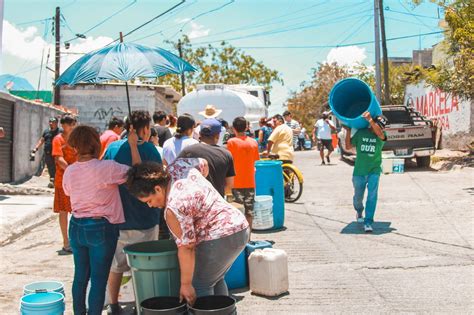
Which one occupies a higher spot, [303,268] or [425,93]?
[425,93]

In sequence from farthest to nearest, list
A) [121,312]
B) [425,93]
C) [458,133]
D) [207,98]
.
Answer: [425,93] < [458,133] < [207,98] < [121,312]

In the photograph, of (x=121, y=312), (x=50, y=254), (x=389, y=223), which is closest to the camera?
(x=121, y=312)

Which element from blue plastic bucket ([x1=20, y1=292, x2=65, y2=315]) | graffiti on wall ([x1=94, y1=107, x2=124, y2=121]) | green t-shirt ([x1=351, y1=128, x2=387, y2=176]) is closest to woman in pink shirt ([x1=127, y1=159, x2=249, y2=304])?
blue plastic bucket ([x1=20, y1=292, x2=65, y2=315])

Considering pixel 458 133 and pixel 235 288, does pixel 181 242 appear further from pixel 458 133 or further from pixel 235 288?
pixel 458 133

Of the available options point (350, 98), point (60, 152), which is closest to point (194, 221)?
point (60, 152)

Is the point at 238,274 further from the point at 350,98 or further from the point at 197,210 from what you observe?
the point at 350,98

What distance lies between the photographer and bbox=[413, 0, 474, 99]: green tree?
51.5 feet

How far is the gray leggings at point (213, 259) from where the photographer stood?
3.95m

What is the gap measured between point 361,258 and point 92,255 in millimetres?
3735

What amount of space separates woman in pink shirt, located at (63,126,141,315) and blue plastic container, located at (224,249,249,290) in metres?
1.67

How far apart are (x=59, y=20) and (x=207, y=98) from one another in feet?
57.3

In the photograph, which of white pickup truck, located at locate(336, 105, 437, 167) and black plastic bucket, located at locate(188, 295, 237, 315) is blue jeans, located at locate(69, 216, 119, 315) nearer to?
black plastic bucket, located at locate(188, 295, 237, 315)

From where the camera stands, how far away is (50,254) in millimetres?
8078

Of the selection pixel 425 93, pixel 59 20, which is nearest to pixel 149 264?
pixel 425 93
